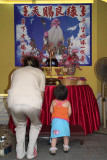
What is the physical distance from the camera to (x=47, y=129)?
10.8 ft

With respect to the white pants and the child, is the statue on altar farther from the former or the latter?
the white pants

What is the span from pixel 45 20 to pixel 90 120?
242 cm

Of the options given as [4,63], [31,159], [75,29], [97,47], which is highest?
[75,29]

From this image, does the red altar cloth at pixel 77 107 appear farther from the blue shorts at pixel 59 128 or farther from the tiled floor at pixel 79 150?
the blue shorts at pixel 59 128

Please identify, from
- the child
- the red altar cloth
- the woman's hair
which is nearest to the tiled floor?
the child

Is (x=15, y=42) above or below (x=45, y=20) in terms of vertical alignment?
below

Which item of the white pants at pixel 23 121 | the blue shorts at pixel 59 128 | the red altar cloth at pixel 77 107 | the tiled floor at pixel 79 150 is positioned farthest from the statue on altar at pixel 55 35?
the white pants at pixel 23 121

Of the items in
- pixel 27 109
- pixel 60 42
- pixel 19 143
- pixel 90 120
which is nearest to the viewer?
pixel 27 109

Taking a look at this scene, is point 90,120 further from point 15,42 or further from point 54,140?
point 15,42

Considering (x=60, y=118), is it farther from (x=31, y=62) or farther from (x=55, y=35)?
(x=55, y=35)

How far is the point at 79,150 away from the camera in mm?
3020

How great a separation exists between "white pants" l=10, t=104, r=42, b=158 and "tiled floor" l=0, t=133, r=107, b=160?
8.1 inches

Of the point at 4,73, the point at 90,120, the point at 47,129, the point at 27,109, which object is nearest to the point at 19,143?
the point at 27,109

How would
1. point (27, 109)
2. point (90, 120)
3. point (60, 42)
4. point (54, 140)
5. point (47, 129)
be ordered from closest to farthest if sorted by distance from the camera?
point (27, 109) → point (54, 140) → point (47, 129) → point (90, 120) → point (60, 42)
